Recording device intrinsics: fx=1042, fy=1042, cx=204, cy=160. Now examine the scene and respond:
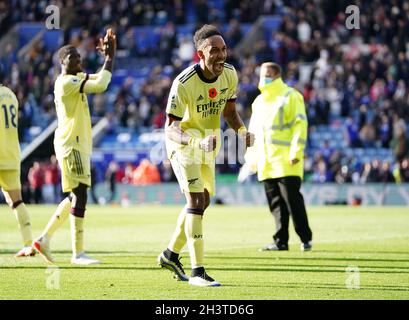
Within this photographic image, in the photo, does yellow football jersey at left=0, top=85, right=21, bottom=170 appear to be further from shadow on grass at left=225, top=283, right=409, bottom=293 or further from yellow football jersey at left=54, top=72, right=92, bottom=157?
shadow on grass at left=225, top=283, right=409, bottom=293

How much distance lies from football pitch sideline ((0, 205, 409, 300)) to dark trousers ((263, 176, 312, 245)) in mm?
315

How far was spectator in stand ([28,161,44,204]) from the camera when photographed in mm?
38031

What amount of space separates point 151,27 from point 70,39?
387 cm

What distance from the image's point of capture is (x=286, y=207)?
15758 millimetres

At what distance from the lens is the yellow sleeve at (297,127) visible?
50.6 ft

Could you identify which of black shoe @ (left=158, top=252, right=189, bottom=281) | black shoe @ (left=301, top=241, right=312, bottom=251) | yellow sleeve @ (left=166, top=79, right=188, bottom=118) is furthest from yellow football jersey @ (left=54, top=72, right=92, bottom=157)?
black shoe @ (left=301, top=241, right=312, bottom=251)

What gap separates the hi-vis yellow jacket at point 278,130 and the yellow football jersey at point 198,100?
4.35m

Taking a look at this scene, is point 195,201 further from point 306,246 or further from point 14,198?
point 306,246

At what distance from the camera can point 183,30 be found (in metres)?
45.1

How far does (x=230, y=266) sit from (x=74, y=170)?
2.33m

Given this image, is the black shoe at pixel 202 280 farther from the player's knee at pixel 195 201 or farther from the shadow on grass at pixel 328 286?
the player's knee at pixel 195 201
